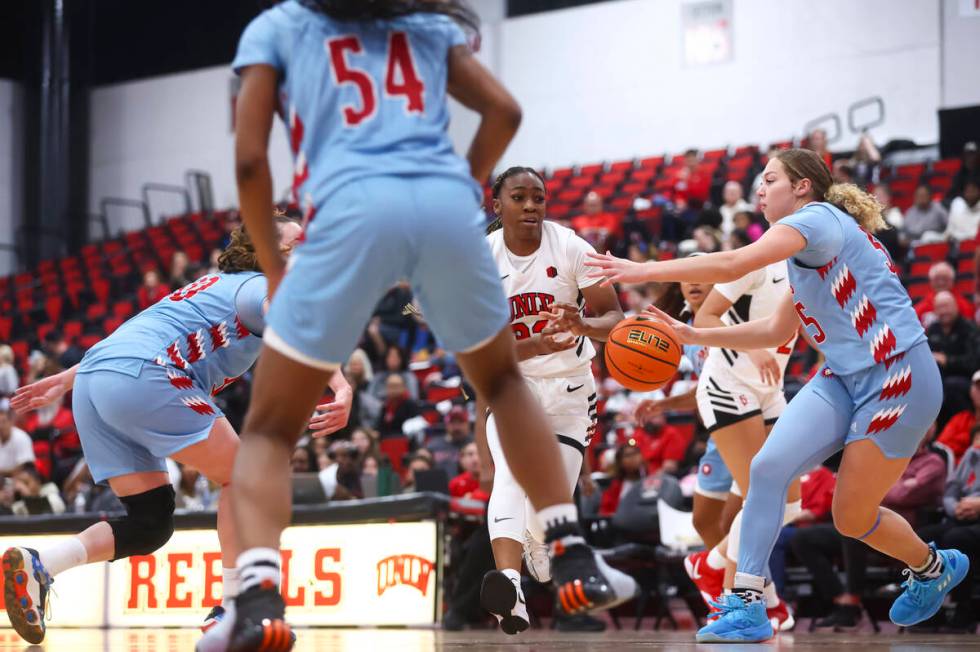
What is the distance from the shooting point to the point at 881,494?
4.71m

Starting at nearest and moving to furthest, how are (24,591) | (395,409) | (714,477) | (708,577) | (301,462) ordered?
(24,591) < (708,577) < (714,477) < (301,462) < (395,409)

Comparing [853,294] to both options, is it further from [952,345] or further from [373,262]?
[952,345]

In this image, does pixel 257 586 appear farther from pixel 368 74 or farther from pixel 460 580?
pixel 460 580

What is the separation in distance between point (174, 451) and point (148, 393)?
0.25 meters

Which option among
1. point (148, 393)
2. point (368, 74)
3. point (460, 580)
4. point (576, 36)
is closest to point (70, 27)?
point (576, 36)

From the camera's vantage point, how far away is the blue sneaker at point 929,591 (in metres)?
4.94

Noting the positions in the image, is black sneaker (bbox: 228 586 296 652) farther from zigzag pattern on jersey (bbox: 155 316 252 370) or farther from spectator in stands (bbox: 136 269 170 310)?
spectator in stands (bbox: 136 269 170 310)

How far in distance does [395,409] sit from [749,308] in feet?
21.9

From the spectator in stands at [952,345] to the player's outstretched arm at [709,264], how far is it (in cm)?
523

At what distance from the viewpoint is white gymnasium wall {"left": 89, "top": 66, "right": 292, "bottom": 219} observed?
82.1 ft

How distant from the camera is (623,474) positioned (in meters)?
9.62

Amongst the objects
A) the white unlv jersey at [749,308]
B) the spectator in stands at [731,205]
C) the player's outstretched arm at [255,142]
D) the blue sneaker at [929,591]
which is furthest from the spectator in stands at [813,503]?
the spectator in stands at [731,205]

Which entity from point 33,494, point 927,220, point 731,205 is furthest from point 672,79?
point 33,494

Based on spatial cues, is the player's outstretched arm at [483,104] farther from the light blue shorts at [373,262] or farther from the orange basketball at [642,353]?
the orange basketball at [642,353]
